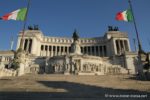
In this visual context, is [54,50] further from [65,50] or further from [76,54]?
[76,54]

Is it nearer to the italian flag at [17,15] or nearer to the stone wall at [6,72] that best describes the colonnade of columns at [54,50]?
the stone wall at [6,72]

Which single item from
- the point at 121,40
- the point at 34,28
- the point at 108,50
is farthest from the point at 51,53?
the point at 121,40

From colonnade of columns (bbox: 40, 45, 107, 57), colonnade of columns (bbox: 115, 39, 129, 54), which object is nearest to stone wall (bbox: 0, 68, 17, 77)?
colonnade of columns (bbox: 40, 45, 107, 57)

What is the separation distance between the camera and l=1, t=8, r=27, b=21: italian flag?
23736mm

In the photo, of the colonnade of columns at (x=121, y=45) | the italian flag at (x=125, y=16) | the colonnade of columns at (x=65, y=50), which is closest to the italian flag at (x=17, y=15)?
the italian flag at (x=125, y=16)

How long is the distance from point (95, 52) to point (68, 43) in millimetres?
17430

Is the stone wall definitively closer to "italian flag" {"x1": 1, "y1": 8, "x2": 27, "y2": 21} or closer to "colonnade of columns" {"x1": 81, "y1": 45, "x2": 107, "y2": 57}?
"italian flag" {"x1": 1, "y1": 8, "x2": 27, "y2": 21}

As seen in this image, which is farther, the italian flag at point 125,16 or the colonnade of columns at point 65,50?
the colonnade of columns at point 65,50

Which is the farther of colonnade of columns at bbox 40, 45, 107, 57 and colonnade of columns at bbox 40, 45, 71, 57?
colonnade of columns at bbox 40, 45, 107, 57

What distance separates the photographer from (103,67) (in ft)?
181

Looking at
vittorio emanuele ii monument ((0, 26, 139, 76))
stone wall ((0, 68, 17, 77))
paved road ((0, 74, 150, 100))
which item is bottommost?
paved road ((0, 74, 150, 100))

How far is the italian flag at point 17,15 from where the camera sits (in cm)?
2374

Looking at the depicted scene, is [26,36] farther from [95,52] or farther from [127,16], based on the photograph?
[127,16]

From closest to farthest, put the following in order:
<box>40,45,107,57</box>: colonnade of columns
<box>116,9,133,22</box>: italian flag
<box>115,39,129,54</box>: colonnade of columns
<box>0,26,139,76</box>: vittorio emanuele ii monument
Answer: <box>116,9,133,22</box>: italian flag → <box>0,26,139,76</box>: vittorio emanuele ii monument → <box>115,39,129,54</box>: colonnade of columns → <box>40,45,107,57</box>: colonnade of columns
